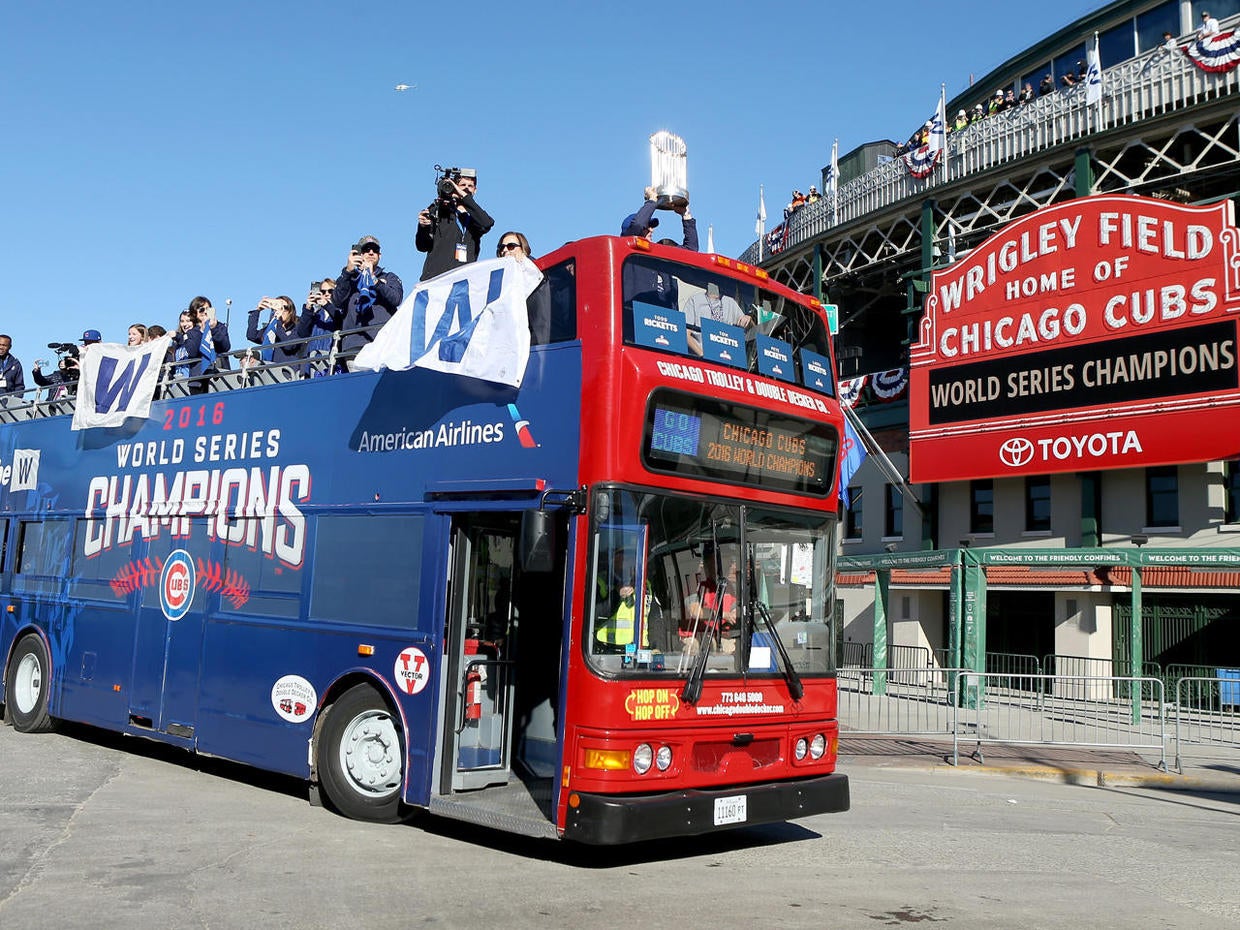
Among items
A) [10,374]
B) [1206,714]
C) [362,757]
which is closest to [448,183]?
[362,757]

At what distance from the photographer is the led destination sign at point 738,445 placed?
739cm

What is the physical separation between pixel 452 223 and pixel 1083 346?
59.9ft

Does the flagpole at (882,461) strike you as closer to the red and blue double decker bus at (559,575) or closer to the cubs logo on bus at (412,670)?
the red and blue double decker bus at (559,575)

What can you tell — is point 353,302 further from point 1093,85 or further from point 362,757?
point 1093,85

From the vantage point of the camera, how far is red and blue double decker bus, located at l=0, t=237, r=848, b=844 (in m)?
7.09

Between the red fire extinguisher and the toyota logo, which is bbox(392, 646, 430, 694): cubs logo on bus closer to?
the red fire extinguisher

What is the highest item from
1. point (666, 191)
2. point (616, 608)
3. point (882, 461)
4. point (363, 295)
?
point (882, 461)

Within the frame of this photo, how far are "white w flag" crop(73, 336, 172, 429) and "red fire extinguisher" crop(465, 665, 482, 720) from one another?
19.2 feet

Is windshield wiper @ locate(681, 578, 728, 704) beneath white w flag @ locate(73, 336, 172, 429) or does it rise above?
beneath

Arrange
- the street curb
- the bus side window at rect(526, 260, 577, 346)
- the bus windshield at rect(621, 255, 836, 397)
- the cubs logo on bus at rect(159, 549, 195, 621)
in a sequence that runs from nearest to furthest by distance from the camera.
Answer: the bus windshield at rect(621, 255, 836, 397), the bus side window at rect(526, 260, 577, 346), the cubs logo on bus at rect(159, 549, 195, 621), the street curb

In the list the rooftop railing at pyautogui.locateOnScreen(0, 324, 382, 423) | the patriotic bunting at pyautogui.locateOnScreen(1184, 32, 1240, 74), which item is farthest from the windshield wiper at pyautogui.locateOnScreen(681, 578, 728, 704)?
the patriotic bunting at pyautogui.locateOnScreen(1184, 32, 1240, 74)

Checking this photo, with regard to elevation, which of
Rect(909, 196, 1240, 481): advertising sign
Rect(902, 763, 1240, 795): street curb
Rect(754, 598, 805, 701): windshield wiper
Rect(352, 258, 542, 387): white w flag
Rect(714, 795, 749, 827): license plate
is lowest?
Rect(902, 763, 1240, 795): street curb

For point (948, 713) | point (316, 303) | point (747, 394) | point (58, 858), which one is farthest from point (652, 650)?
point (948, 713)

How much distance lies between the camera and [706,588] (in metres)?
7.47
